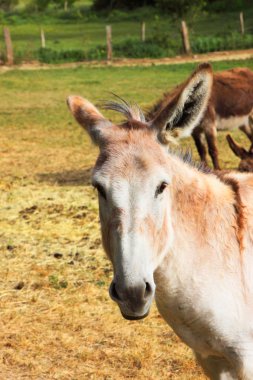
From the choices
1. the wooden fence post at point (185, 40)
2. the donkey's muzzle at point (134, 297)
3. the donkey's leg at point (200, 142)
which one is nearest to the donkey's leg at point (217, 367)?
the donkey's muzzle at point (134, 297)

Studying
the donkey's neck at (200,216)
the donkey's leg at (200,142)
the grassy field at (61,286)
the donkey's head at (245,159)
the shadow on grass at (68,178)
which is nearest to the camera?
the donkey's neck at (200,216)

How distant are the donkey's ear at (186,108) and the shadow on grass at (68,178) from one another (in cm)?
735

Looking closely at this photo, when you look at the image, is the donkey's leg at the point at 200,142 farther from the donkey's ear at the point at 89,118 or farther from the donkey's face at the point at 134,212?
the donkey's face at the point at 134,212

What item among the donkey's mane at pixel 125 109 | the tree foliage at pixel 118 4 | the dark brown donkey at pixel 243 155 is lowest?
the tree foliage at pixel 118 4

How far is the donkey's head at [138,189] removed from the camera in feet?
10.6

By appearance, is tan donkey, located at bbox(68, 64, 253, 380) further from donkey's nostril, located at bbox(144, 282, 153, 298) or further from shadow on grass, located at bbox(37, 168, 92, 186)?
shadow on grass, located at bbox(37, 168, 92, 186)

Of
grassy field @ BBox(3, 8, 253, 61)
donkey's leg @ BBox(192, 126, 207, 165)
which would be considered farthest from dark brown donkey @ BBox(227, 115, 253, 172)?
grassy field @ BBox(3, 8, 253, 61)

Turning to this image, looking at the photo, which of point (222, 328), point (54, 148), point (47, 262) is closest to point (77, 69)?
point (54, 148)

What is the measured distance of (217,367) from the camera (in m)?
4.00

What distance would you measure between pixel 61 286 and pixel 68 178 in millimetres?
4808

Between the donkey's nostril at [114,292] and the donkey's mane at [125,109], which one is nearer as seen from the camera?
the donkey's nostril at [114,292]

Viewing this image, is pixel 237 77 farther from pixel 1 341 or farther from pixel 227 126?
pixel 1 341

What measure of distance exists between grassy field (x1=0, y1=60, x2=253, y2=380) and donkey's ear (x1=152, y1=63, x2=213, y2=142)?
88.1 inches

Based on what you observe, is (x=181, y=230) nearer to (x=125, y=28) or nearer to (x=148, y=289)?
(x=148, y=289)
